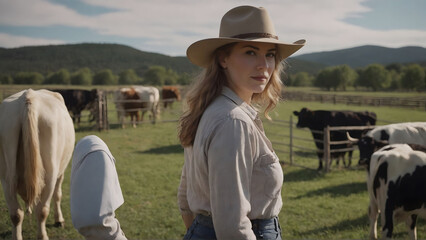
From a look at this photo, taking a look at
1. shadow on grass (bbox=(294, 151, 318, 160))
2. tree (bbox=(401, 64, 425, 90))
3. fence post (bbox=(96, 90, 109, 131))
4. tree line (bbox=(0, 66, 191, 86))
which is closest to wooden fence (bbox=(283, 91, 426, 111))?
tree (bbox=(401, 64, 425, 90))

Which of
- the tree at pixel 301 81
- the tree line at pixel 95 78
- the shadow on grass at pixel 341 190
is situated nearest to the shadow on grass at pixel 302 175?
the shadow on grass at pixel 341 190

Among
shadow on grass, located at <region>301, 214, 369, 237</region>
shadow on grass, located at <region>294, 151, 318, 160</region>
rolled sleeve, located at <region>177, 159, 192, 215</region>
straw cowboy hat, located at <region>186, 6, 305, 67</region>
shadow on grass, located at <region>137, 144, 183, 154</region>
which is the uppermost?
straw cowboy hat, located at <region>186, 6, 305, 67</region>

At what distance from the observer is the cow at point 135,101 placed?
15.5 meters

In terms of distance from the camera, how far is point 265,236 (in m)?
1.29

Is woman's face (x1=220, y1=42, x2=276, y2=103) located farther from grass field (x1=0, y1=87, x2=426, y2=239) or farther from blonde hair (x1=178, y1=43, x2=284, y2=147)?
grass field (x1=0, y1=87, x2=426, y2=239)

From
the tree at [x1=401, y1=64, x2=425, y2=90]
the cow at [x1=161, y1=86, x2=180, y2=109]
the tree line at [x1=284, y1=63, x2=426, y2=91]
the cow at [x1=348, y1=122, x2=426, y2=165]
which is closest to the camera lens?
the cow at [x1=348, y1=122, x2=426, y2=165]

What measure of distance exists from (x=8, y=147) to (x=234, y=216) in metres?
3.47

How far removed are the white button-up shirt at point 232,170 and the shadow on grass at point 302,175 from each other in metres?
6.30

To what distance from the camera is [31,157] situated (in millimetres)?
3375

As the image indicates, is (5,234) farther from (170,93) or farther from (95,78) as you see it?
(95,78)

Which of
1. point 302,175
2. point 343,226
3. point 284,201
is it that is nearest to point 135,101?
point 302,175

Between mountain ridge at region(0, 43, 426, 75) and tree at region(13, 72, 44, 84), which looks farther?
mountain ridge at region(0, 43, 426, 75)

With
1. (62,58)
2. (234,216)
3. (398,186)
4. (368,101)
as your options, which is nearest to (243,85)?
(234,216)

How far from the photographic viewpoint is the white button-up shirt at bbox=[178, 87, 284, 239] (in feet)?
3.46
